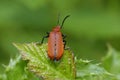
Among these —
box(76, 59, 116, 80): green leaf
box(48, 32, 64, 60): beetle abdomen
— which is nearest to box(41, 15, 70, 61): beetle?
box(48, 32, 64, 60): beetle abdomen

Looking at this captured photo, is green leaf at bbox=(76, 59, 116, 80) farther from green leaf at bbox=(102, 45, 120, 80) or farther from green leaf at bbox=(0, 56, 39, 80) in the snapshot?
green leaf at bbox=(102, 45, 120, 80)

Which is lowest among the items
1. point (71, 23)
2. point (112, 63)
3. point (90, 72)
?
point (90, 72)

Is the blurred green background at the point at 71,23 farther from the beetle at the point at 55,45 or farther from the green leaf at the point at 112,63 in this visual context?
the beetle at the point at 55,45

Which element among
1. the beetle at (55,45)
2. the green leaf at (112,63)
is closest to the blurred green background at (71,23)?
the green leaf at (112,63)

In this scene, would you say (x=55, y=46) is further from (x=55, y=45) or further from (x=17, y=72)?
(x=17, y=72)

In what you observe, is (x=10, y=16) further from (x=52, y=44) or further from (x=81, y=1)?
(x=52, y=44)

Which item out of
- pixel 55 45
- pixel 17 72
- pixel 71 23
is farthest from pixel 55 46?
pixel 71 23
